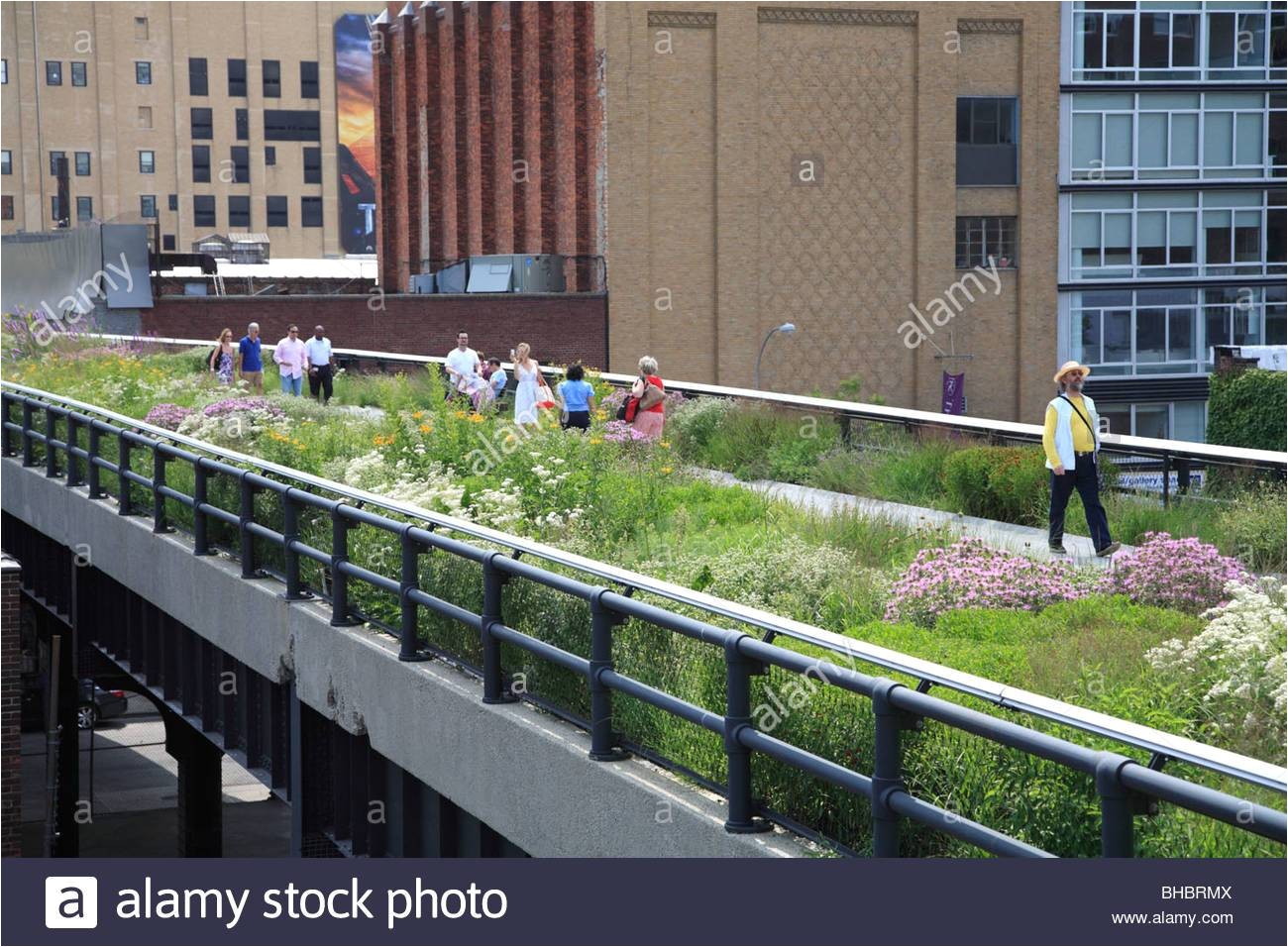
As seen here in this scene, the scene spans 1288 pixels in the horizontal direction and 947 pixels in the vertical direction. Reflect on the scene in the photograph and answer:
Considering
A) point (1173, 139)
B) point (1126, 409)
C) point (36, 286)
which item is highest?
point (1173, 139)

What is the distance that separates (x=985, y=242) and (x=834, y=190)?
601 centimetres

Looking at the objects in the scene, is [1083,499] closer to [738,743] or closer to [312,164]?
[738,743]

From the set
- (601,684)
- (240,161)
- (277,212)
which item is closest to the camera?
(601,684)

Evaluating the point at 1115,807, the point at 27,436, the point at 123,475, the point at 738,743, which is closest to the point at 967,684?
the point at 1115,807

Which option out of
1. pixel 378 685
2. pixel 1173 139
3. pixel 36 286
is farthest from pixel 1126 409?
pixel 378 685

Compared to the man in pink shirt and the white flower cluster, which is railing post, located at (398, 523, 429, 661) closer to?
the white flower cluster

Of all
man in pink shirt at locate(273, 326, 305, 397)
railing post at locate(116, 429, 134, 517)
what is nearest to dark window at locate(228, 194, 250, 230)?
man in pink shirt at locate(273, 326, 305, 397)

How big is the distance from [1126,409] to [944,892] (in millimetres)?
52931

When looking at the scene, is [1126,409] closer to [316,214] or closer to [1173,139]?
[1173,139]

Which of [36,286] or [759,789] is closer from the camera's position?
[759,789]

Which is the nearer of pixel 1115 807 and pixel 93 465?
pixel 1115 807

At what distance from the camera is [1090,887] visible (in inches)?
204

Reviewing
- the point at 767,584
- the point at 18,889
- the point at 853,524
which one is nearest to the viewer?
the point at 18,889

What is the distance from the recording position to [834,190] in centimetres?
5206
